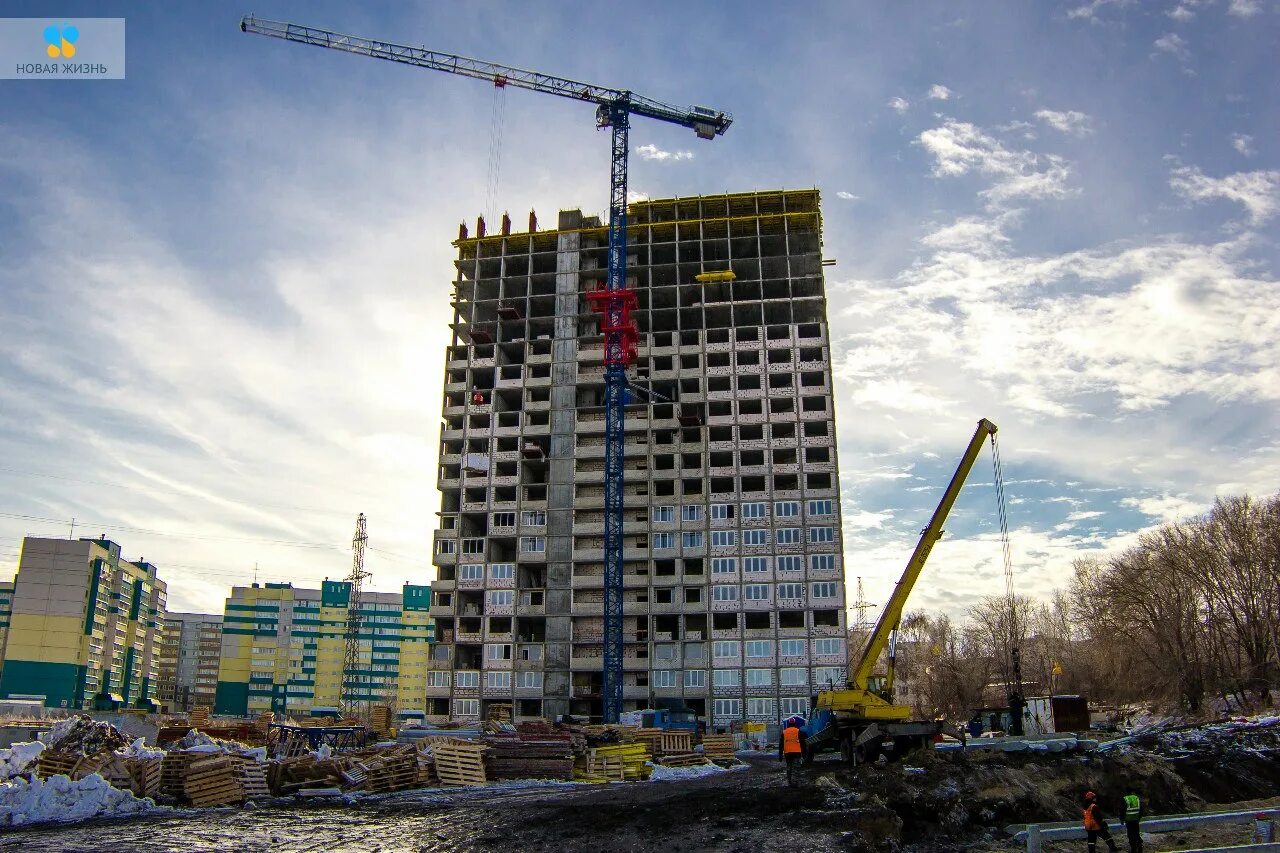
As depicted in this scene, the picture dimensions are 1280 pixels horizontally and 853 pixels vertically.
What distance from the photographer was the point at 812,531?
83125 millimetres

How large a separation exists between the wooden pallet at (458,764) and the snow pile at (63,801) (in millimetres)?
10614

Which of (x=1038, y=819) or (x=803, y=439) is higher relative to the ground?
(x=803, y=439)

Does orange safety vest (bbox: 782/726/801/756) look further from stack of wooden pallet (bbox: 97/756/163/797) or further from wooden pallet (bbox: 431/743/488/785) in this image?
stack of wooden pallet (bbox: 97/756/163/797)

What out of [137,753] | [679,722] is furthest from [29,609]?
[137,753]

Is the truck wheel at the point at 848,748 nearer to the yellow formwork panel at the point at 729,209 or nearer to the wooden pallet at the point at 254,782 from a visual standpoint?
the wooden pallet at the point at 254,782

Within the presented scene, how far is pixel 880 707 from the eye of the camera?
41250 millimetres

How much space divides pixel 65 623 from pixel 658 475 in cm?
11300

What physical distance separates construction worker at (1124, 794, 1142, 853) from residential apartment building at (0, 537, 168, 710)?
473ft

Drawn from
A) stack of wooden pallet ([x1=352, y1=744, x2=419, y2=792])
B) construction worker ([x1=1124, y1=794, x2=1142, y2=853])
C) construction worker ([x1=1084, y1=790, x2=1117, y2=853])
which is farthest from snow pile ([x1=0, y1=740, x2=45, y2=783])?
construction worker ([x1=1124, y1=794, x2=1142, y2=853])

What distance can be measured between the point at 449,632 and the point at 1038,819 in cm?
6748

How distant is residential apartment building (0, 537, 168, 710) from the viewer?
471ft

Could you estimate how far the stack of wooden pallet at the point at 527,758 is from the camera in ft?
131

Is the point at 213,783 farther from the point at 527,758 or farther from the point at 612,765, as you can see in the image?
the point at 612,765

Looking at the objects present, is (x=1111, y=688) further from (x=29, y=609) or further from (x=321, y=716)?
(x=29, y=609)
